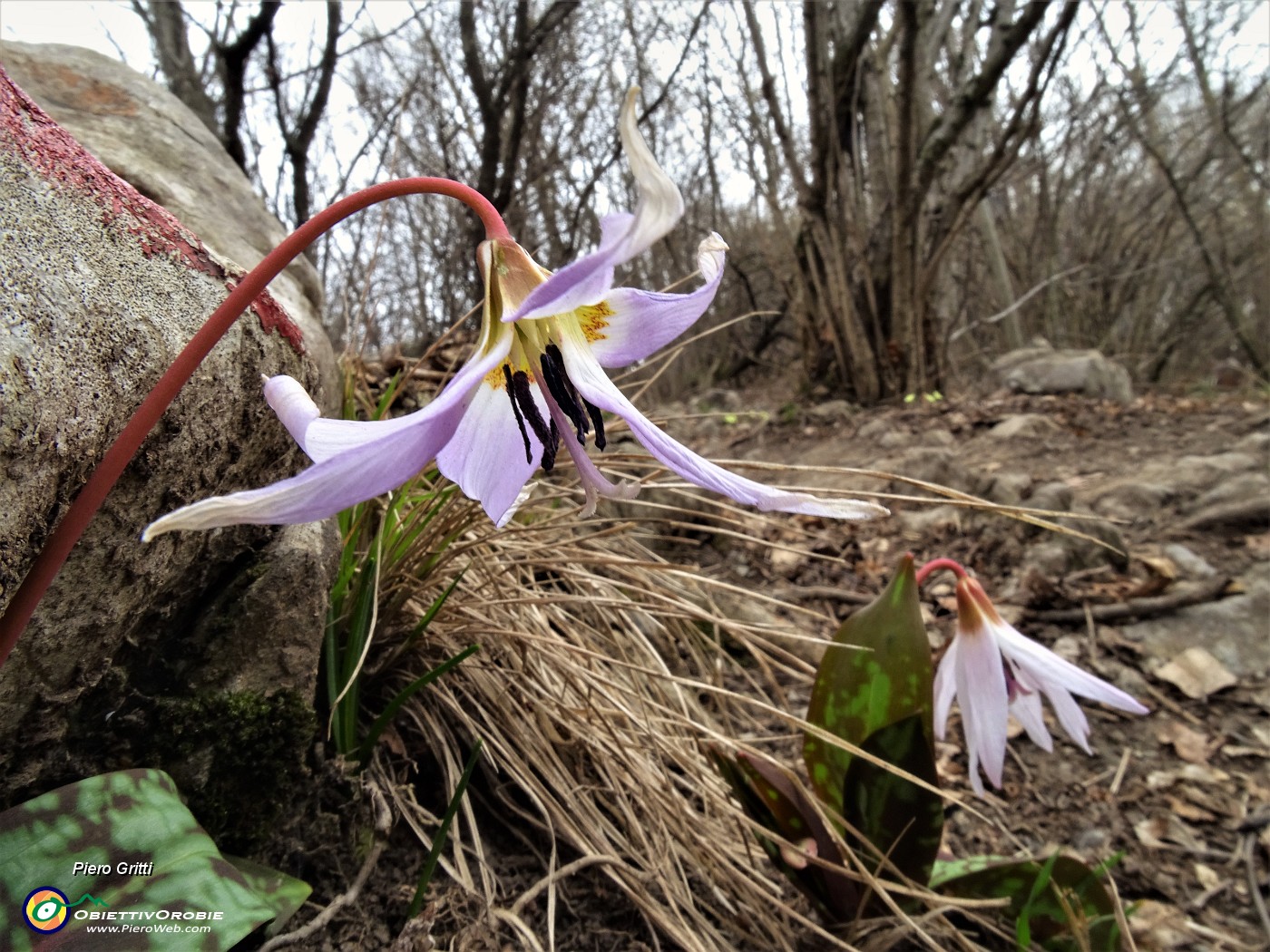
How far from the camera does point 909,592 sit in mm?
1286

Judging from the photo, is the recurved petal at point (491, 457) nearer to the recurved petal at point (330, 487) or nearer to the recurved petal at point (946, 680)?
the recurved petal at point (330, 487)

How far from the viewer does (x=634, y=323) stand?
903 mm

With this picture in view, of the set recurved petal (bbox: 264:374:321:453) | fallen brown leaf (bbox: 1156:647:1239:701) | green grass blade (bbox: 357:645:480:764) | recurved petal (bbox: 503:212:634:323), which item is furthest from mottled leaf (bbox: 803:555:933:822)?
fallen brown leaf (bbox: 1156:647:1239:701)

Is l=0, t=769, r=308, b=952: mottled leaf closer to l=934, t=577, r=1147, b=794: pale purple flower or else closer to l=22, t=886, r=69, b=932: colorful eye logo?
l=22, t=886, r=69, b=932: colorful eye logo

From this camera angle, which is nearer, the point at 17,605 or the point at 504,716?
the point at 17,605

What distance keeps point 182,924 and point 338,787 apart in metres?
0.46

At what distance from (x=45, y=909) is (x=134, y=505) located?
1.31 ft

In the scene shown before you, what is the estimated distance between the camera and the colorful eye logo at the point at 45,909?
710 mm

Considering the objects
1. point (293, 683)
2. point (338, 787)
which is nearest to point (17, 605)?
point (293, 683)

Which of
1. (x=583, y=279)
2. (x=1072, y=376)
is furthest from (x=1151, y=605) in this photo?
(x=1072, y=376)

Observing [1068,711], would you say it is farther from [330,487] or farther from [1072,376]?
[1072,376]

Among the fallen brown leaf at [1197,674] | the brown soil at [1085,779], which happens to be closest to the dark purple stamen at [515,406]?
the brown soil at [1085,779]

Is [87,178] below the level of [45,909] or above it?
above

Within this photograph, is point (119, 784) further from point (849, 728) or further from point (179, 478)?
point (849, 728)
